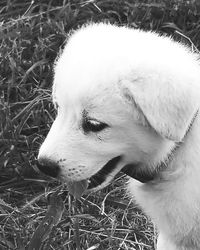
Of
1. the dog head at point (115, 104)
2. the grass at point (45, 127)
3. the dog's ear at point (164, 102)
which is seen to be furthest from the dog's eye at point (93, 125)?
the grass at point (45, 127)

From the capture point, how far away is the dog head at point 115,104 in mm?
2668

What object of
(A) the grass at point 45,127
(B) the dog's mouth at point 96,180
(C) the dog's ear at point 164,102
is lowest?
(A) the grass at point 45,127

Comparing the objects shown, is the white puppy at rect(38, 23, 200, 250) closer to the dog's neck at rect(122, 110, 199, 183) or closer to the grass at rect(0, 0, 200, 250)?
the dog's neck at rect(122, 110, 199, 183)

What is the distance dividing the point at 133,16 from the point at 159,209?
6.75ft

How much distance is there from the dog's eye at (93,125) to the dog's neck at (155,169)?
1.03ft

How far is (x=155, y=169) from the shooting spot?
9.80ft

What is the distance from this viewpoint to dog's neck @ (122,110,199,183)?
9.55ft

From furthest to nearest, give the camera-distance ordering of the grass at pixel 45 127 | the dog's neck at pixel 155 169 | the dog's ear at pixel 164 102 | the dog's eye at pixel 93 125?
the grass at pixel 45 127, the dog's neck at pixel 155 169, the dog's eye at pixel 93 125, the dog's ear at pixel 164 102

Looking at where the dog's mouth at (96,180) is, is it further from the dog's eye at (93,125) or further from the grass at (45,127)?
the grass at (45,127)

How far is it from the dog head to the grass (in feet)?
2.57

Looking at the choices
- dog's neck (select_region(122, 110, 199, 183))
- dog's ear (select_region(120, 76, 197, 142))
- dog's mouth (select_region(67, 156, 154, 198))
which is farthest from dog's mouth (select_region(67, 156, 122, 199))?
dog's ear (select_region(120, 76, 197, 142))

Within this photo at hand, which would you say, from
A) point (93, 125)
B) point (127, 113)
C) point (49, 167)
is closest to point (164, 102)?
point (127, 113)

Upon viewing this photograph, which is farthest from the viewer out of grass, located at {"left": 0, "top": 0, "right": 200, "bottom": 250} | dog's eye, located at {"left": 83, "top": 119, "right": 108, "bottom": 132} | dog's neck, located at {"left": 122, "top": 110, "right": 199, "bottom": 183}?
grass, located at {"left": 0, "top": 0, "right": 200, "bottom": 250}

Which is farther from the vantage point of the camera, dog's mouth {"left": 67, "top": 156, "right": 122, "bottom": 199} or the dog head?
dog's mouth {"left": 67, "top": 156, "right": 122, "bottom": 199}
